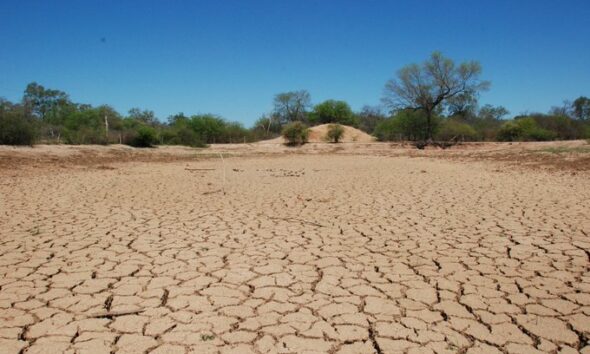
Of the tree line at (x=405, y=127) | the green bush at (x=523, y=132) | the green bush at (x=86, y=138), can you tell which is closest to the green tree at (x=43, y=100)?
the tree line at (x=405, y=127)

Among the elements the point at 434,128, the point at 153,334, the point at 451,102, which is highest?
the point at 451,102

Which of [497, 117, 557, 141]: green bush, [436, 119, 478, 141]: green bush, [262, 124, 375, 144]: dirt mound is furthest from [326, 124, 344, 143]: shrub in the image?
[497, 117, 557, 141]: green bush

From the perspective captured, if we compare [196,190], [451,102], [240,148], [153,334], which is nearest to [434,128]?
[451,102]

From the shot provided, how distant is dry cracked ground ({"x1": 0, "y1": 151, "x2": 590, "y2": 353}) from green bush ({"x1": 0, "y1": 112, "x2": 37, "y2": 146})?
48.3ft

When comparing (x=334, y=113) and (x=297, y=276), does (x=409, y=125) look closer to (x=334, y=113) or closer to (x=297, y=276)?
(x=334, y=113)

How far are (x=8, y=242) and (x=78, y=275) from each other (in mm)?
1742

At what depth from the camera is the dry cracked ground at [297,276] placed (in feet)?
8.25

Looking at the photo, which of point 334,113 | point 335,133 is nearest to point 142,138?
point 335,133

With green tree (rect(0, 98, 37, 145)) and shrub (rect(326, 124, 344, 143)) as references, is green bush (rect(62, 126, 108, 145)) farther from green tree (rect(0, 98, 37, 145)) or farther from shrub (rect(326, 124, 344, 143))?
shrub (rect(326, 124, 344, 143))

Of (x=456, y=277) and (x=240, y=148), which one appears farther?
(x=240, y=148)

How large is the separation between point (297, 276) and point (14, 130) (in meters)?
20.9

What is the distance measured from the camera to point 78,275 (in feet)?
11.7

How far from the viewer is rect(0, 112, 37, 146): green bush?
1873cm

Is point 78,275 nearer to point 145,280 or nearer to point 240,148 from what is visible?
point 145,280
